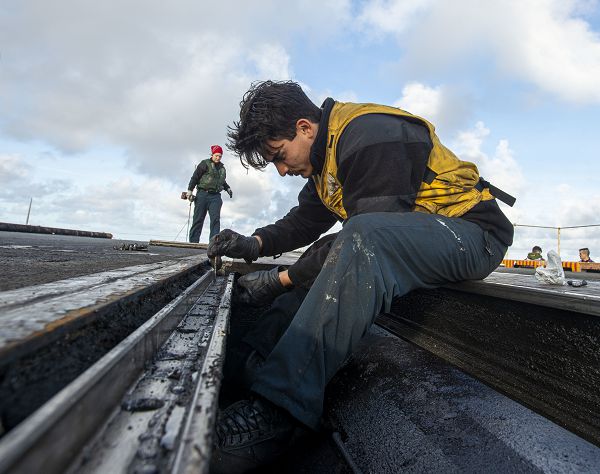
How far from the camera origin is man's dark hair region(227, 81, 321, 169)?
1.95m

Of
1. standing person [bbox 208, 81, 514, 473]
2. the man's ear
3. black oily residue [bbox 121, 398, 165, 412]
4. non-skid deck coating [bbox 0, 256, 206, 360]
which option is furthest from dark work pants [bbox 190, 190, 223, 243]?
black oily residue [bbox 121, 398, 165, 412]

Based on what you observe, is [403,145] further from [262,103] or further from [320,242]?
[262,103]

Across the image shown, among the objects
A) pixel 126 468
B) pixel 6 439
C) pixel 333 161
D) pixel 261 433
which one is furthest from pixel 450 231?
pixel 6 439

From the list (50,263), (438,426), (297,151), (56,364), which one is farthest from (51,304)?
(297,151)

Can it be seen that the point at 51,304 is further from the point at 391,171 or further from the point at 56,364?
the point at 391,171


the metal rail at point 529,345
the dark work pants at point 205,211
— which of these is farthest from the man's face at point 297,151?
the dark work pants at point 205,211

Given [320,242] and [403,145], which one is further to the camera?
[320,242]

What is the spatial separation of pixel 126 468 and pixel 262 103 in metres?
1.78

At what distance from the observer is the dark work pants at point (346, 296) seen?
1.10m

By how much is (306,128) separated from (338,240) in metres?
0.92

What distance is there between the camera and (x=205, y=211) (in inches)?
300

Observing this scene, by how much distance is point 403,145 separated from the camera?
1.56 m

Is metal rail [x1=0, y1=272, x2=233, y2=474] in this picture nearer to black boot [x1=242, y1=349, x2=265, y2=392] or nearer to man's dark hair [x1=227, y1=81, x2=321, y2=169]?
black boot [x1=242, y1=349, x2=265, y2=392]

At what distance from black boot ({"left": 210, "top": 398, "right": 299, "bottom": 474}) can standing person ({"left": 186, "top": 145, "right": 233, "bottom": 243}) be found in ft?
21.3
